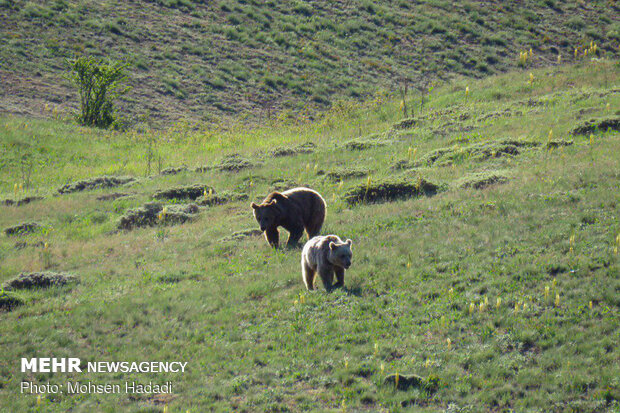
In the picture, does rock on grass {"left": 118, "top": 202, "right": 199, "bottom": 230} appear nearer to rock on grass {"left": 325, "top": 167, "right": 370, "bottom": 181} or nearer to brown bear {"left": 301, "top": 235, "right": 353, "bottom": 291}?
rock on grass {"left": 325, "top": 167, "right": 370, "bottom": 181}

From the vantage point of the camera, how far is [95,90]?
39094 mm

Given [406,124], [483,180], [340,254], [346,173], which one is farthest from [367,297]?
[406,124]

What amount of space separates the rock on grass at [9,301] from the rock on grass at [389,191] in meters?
9.85

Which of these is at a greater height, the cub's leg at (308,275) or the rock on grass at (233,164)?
the cub's leg at (308,275)

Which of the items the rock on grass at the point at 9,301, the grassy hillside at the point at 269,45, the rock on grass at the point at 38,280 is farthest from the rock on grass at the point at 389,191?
the grassy hillside at the point at 269,45

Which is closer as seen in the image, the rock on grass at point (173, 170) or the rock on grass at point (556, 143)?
the rock on grass at point (556, 143)

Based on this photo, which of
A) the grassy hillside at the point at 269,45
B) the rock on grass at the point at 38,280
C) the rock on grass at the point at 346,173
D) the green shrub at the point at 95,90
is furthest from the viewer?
the grassy hillside at the point at 269,45

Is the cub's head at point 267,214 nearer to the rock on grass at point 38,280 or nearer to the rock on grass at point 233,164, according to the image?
the rock on grass at point 38,280

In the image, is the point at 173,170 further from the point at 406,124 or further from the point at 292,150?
the point at 406,124

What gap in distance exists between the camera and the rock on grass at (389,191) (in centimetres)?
2002

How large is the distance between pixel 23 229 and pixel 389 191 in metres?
12.0

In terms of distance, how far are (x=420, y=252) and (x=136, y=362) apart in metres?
6.75

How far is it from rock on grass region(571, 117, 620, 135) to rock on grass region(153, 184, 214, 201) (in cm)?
1362

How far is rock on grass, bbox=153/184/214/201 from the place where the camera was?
24.0m
